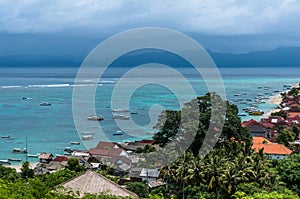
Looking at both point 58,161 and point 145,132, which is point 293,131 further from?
point 58,161

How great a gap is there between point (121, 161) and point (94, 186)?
37.7 feet

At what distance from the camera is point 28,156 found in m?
28.4

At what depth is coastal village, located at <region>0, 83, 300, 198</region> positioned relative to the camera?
12484mm

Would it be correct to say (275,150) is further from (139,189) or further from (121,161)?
(139,189)

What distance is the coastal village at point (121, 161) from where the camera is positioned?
41.0 ft

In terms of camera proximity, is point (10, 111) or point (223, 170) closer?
point (223, 170)

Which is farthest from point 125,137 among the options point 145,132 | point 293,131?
point 293,131

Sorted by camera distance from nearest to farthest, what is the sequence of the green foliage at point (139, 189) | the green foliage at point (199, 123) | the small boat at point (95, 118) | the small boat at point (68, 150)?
1. the green foliage at point (139, 189)
2. the green foliage at point (199, 123)
3. the small boat at point (68, 150)
4. the small boat at point (95, 118)

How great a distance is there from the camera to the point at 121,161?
23.8 meters

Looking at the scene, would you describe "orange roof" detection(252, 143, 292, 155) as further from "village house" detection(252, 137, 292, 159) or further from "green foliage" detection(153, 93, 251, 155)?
"green foliage" detection(153, 93, 251, 155)

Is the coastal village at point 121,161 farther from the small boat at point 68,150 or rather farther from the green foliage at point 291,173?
the green foliage at point 291,173

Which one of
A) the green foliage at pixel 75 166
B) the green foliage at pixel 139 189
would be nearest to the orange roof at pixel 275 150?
the green foliage at pixel 139 189

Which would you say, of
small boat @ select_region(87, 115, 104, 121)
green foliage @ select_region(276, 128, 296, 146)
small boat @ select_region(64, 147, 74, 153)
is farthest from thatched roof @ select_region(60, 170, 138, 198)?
small boat @ select_region(87, 115, 104, 121)

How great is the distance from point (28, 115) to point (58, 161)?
23.8 meters
